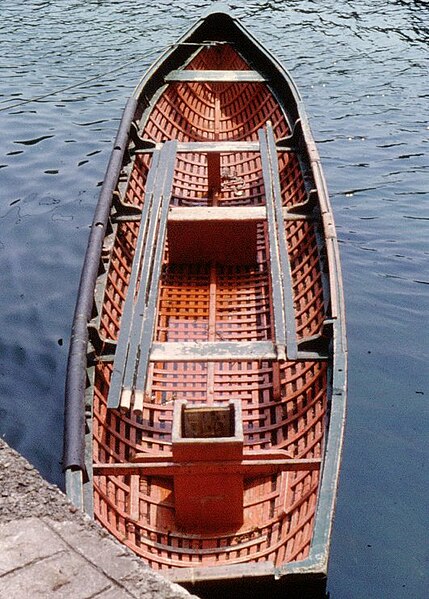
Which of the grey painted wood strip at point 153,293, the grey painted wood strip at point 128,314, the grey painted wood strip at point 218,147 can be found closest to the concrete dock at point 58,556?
Result: the grey painted wood strip at point 128,314

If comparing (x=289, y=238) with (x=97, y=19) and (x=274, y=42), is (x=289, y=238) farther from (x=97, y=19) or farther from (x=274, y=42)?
(x=97, y=19)

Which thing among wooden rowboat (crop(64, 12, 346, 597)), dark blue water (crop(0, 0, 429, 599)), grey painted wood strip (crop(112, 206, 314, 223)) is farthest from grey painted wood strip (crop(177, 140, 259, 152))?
dark blue water (crop(0, 0, 429, 599))

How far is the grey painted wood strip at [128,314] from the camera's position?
16.9 feet

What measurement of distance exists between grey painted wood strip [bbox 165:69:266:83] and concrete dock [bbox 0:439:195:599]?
10282 millimetres

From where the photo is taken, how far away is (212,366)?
6.88 meters

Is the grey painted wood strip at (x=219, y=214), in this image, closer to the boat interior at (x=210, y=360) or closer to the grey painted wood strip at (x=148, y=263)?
the boat interior at (x=210, y=360)

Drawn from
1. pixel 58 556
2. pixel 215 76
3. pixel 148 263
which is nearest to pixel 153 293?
pixel 148 263

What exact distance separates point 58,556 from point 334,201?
10490 millimetres

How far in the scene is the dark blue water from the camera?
654 centimetres

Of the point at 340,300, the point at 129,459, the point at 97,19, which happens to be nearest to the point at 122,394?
the point at 129,459

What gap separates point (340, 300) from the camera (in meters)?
6.31

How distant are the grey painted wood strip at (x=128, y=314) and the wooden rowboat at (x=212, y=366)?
Answer: 2 cm

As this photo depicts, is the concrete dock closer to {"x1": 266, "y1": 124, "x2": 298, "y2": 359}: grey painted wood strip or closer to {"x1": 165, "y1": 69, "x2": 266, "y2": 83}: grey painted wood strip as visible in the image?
{"x1": 266, "y1": 124, "x2": 298, "y2": 359}: grey painted wood strip

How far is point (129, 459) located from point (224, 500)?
1098 mm
